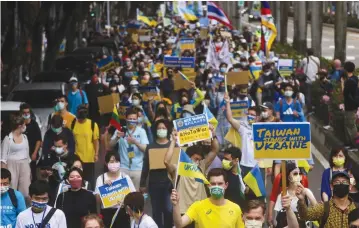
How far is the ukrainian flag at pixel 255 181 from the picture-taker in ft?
34.3

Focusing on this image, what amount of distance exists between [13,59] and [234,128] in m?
15.9

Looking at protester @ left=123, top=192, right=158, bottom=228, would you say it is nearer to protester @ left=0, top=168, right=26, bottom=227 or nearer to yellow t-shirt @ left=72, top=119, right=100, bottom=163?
protester @ left=0, top=168, right=26, bottom=227

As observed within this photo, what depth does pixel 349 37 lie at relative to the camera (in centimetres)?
4416

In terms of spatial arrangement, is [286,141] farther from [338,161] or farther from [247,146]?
[247,146]

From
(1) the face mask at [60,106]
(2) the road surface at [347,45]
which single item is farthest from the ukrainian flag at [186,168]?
(2) the road surface at [347,45]

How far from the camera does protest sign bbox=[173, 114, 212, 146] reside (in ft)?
36.2

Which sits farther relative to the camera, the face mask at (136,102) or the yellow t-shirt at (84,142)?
the face mask at (136,102)

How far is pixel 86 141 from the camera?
46.3ft

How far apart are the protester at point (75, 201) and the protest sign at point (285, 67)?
47.1 ft

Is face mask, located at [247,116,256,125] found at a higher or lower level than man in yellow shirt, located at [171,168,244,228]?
lower

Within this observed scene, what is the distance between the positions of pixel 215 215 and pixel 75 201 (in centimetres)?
187

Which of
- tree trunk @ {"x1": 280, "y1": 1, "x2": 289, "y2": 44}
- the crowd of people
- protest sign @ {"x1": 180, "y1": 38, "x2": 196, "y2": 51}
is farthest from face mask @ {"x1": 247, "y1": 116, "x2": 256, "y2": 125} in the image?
tree trunk @ {"x1": 280, "y1": 1, "x2": 289, "y2": 44}

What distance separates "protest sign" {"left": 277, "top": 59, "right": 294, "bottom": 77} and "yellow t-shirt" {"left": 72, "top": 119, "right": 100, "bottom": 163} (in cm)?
1019

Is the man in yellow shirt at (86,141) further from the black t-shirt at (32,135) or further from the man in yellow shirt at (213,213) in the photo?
the man in yellow shirt at (213,213)
